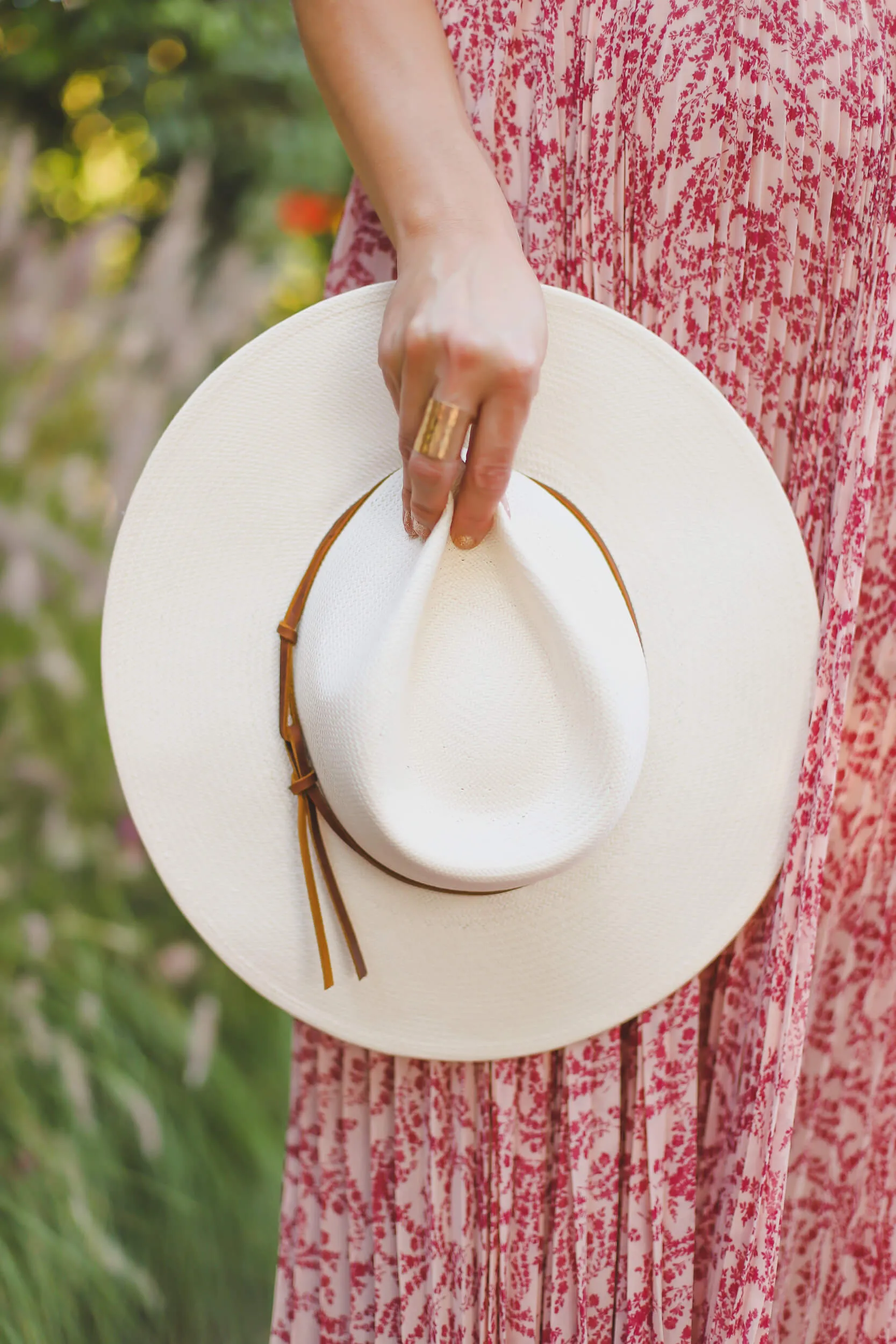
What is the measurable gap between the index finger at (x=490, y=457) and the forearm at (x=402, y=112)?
124 millimetres

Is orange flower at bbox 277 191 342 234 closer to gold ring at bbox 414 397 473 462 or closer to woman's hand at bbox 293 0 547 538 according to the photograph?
woman's hand at bbox 293 0 547 538

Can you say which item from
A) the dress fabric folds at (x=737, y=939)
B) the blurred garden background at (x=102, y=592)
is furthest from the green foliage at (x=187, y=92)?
the dress fabric folds at (x=737, y=939)

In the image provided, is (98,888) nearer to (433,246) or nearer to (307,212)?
(307,212)

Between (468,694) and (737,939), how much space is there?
292 millimetres

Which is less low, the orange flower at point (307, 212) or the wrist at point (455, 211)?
the orange flower at point (307, 212)

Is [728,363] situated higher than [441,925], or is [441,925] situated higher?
[728,363]

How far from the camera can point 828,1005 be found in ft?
2.65

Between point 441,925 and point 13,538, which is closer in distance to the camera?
point 441,925

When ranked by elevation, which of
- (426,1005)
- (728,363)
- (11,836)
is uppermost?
(728,363)

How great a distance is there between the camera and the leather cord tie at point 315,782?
69 cm

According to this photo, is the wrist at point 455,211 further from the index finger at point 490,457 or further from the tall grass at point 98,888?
the tall grass at point 98,888

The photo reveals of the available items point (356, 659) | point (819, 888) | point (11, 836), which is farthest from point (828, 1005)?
point (11, 836)

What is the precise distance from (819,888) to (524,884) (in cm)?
21

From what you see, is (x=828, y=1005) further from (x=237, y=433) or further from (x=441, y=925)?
(x=237, y=433)
